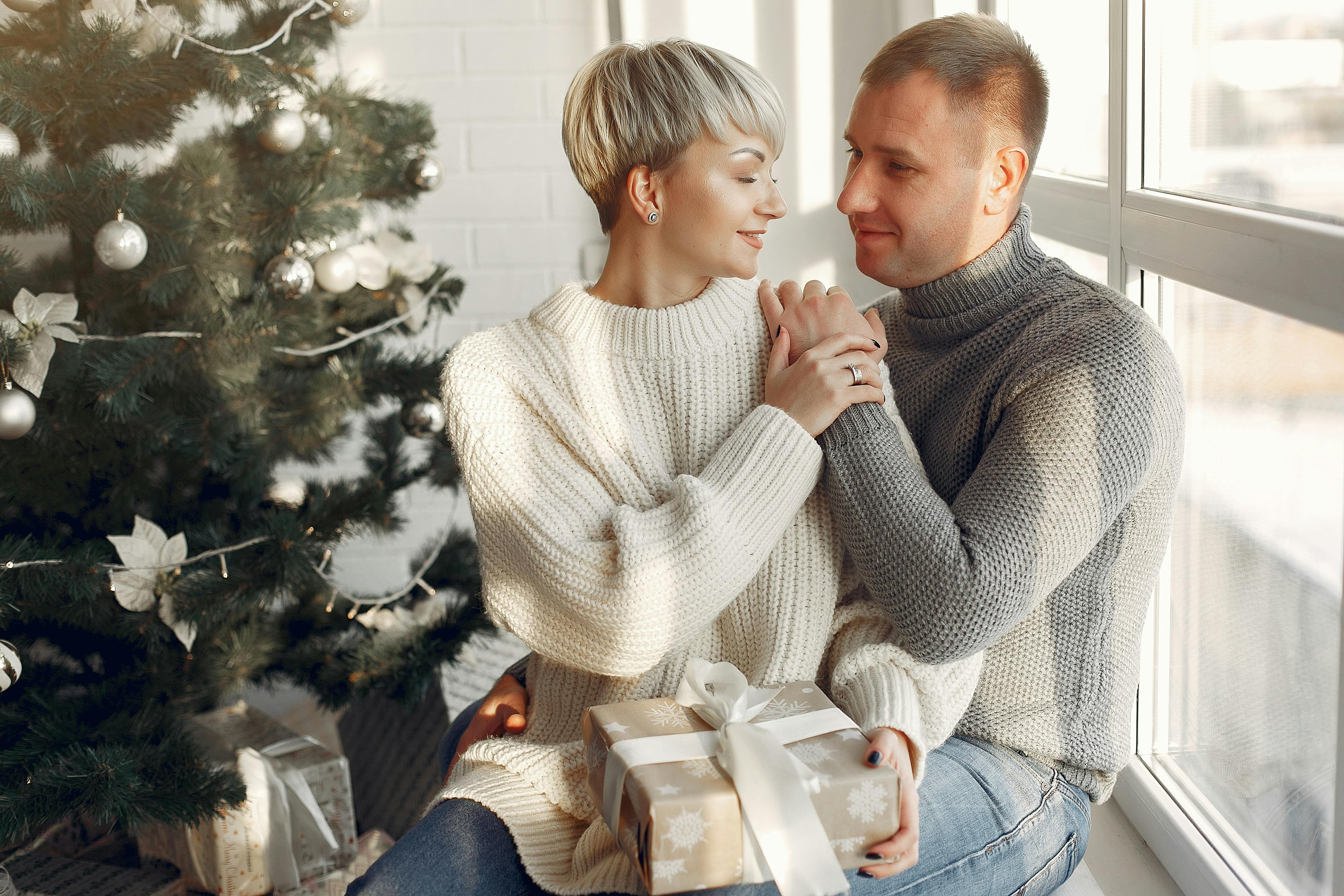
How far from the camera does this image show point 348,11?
1668 mm

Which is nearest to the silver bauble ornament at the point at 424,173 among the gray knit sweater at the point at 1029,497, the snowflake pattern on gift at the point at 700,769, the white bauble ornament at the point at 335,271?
the white bauble ornament at the point at 335,271

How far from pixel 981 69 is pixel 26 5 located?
4.25 feet

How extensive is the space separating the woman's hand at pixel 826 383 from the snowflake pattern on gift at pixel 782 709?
1.01ft

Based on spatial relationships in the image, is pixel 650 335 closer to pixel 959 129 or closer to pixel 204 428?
pixel 959 129

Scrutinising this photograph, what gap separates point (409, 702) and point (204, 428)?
1.99 feet

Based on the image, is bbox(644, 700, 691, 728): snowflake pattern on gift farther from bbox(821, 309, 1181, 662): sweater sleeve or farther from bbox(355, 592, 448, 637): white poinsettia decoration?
bbox(355, 592, 448, 637): white poinsettia decoration

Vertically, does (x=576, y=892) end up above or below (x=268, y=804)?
above

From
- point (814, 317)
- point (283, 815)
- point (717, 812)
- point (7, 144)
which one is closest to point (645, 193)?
point (814, 317)

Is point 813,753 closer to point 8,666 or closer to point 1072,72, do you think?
point 8,666

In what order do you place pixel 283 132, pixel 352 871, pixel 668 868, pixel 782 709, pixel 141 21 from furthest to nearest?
pixel 352 871 < pixel 283 132 < pixel 141 21 < pixel 782 709 < pixel 668 868

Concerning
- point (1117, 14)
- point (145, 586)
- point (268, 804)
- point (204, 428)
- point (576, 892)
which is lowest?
point (268, 804)

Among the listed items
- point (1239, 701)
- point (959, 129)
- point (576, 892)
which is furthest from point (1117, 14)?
point (576, 892)

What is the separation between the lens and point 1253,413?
3.83 feet

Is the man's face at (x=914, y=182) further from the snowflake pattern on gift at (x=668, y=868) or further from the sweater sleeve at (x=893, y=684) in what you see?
the snowflake pattern on gift at (x=668, y=868)
